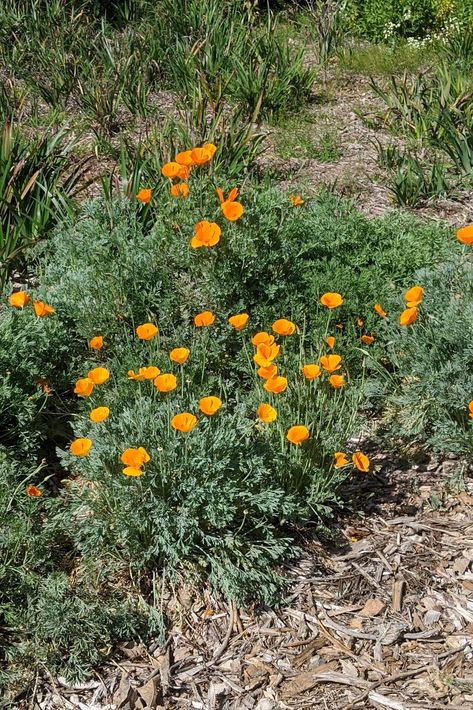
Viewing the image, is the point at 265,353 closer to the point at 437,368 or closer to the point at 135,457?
the point at 135,457

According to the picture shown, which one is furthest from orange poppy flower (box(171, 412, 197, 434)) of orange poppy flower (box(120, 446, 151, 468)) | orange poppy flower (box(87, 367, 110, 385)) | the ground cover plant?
orange poppy flower (box(87, 367, 110, 385))

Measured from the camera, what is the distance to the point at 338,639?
2789 millimetres

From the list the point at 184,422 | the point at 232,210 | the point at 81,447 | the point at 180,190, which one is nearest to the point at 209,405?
the point at 184,422

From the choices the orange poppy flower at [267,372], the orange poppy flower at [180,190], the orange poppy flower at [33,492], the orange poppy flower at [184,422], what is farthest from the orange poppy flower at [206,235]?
the orange poppy flower at [33,492]

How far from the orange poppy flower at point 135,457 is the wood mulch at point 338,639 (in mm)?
586

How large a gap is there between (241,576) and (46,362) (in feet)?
4.56

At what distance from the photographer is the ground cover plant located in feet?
9.16

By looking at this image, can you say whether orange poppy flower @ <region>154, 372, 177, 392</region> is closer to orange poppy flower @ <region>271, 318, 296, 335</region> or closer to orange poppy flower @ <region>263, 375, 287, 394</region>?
orange poppy flower @ <region>263, 375, 287, 394</region>

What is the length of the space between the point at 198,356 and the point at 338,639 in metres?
1.34

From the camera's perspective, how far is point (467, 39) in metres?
6.71

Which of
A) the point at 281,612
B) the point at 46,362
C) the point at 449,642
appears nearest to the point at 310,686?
the point at 281,612

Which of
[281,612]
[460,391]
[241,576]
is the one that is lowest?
[281,612]

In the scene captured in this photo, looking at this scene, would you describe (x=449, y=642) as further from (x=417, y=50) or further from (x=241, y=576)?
(x=417, y=50)

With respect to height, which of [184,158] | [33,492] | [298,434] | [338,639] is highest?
[184,158]
